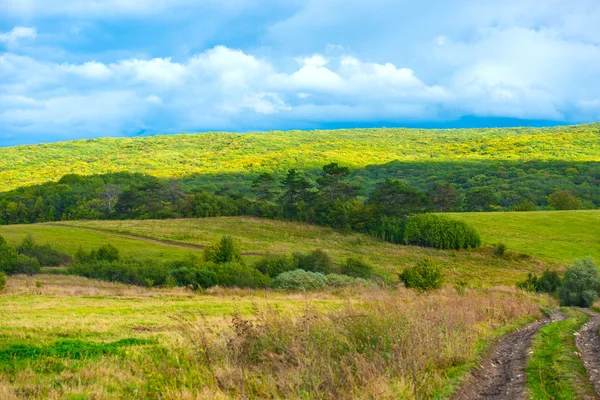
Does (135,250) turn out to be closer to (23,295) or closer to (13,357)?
(23,295)

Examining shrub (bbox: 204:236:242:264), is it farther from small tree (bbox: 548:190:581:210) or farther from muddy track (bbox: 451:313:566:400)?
small tree (bbox: 548:190:581:210)

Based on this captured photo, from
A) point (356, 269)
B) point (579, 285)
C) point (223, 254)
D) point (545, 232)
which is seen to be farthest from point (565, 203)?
point (223, 254)

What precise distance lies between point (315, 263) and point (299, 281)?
9885mm

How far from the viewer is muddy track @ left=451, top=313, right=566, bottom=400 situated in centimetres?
842

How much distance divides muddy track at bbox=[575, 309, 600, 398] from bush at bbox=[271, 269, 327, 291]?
20166mm

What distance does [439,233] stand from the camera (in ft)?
229

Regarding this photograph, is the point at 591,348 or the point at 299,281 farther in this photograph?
the point at 299,281

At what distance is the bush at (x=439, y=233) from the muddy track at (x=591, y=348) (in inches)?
2028

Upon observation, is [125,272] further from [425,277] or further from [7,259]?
[425,277]

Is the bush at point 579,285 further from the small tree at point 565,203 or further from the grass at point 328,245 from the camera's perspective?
the small tree at point 565,203

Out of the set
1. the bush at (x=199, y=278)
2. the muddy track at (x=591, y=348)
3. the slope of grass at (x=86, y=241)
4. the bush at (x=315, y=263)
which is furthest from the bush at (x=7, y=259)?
the muddy track at (x=591, y=348)

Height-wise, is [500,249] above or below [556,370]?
below

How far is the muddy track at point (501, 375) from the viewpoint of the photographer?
842cm

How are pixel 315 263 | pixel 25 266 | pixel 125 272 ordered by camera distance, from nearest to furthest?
pixel 125 272 < pixel 25 266 < pixel 315 263
